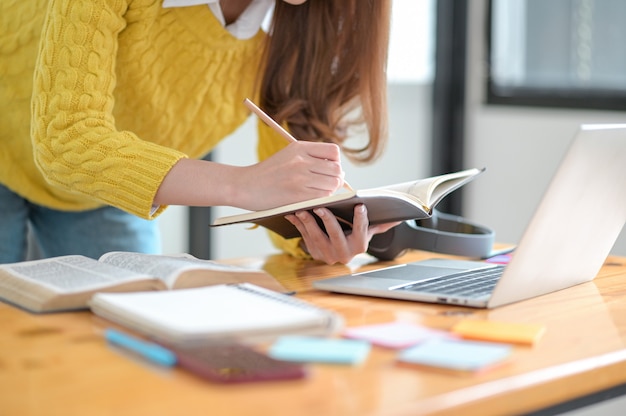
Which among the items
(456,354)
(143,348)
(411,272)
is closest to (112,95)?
(411,272)

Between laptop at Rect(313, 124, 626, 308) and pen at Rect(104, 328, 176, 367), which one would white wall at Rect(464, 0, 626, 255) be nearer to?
laptop at Rect(313, 124, 626, 308)

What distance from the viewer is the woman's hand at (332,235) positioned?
1.18 metres

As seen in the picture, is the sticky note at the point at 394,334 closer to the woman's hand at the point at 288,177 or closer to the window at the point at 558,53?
the woman's hand at the point at 288,177

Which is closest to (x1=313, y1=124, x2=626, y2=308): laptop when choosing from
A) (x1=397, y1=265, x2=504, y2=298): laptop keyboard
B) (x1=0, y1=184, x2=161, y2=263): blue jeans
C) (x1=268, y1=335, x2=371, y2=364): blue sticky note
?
(x1=397, y1=265, x2=504, y2=298): laptop keyboard

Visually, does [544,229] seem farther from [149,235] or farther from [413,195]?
[149,235]

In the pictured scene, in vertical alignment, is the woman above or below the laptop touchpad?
above

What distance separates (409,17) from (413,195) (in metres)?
2.26

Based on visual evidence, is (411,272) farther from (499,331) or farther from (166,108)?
(166,108)

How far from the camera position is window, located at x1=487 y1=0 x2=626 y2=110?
10.1ft

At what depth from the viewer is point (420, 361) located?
2.49 ft

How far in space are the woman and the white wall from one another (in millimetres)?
1738

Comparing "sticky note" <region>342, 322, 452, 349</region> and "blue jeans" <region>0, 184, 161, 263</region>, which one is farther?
"blue jeans" <region>0, 184, 161, 263</region>

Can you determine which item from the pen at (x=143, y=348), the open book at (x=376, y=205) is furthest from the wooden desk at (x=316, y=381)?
the open book at (x=376, y=205)

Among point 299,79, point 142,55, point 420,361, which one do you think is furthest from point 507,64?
point 420,361
